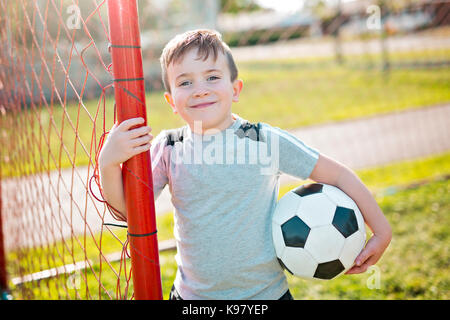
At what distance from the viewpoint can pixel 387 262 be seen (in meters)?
3.43

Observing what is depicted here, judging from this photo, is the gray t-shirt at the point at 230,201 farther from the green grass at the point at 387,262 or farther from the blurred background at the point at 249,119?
the green grass at the point at 387,262

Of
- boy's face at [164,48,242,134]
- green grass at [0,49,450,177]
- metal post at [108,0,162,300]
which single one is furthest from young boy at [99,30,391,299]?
green grass at [0,49,450,177]

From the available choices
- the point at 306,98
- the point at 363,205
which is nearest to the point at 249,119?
the point at 306,98

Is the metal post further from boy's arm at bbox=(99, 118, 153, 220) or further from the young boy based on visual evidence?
the young boy

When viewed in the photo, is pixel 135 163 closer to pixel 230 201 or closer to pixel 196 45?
pixel 230 201

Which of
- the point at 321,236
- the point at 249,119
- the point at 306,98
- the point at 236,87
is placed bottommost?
the point at 249,119

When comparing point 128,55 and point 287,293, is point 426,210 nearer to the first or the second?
point 287,293

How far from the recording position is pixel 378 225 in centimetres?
186

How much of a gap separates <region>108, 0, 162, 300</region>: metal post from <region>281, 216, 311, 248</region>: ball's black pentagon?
54 centimetres

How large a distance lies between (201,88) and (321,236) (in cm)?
77

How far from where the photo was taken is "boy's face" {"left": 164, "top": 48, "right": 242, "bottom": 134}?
1755 millimetres

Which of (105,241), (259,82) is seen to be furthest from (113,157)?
(259,82)
